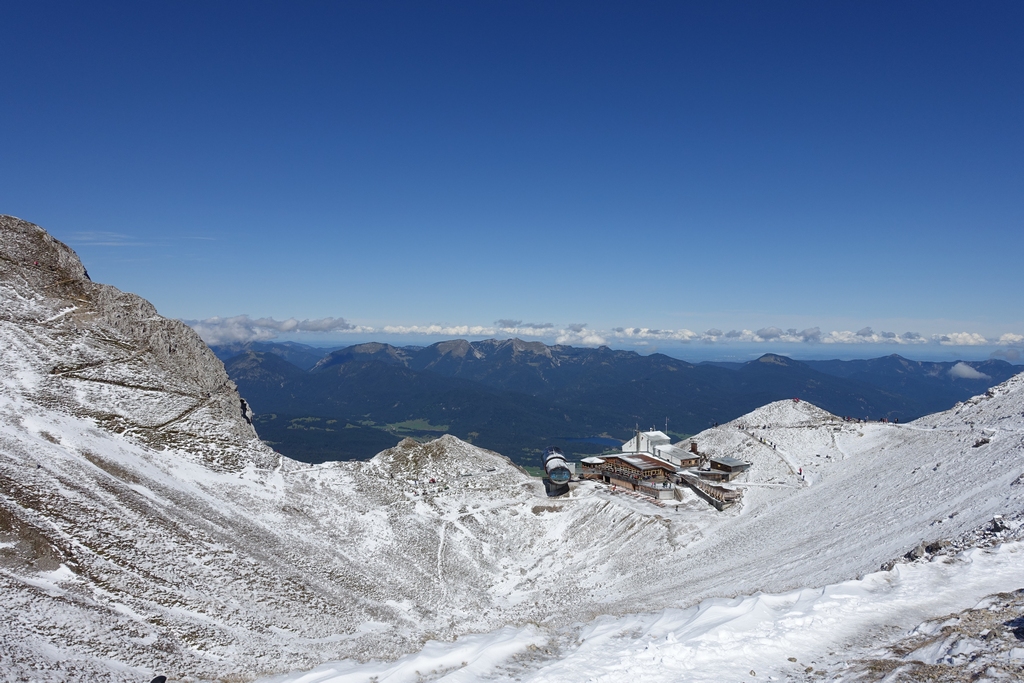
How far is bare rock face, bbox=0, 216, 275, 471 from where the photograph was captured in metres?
59.4

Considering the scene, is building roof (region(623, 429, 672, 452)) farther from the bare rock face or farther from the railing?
the bare rock face

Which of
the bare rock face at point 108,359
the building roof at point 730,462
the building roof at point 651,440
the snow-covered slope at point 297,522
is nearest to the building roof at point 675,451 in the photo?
the building roof at point 651,440

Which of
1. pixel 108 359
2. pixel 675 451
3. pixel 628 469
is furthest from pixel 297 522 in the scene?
pixel 675 451

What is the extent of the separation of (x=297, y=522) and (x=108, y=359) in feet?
124

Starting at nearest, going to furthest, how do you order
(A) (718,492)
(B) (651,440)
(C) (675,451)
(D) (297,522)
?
(D) (297,522), (A) (718,492), (C) (675,451), (B) (651,440)

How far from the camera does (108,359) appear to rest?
66875 mm

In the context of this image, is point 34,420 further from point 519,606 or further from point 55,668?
point 519,606

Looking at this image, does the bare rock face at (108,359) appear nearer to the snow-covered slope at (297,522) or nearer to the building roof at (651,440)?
the snow-covered slope at (297,522)

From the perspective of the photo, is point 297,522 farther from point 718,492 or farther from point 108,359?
point 718,492

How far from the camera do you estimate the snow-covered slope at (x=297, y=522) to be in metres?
37.3

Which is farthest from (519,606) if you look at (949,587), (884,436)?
(884,436)

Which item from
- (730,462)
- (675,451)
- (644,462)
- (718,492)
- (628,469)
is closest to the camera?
(718,492)

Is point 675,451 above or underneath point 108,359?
underneath

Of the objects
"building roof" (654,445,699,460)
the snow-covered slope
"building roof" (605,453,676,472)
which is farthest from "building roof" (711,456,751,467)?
"building roof" (654,445,699,460)
